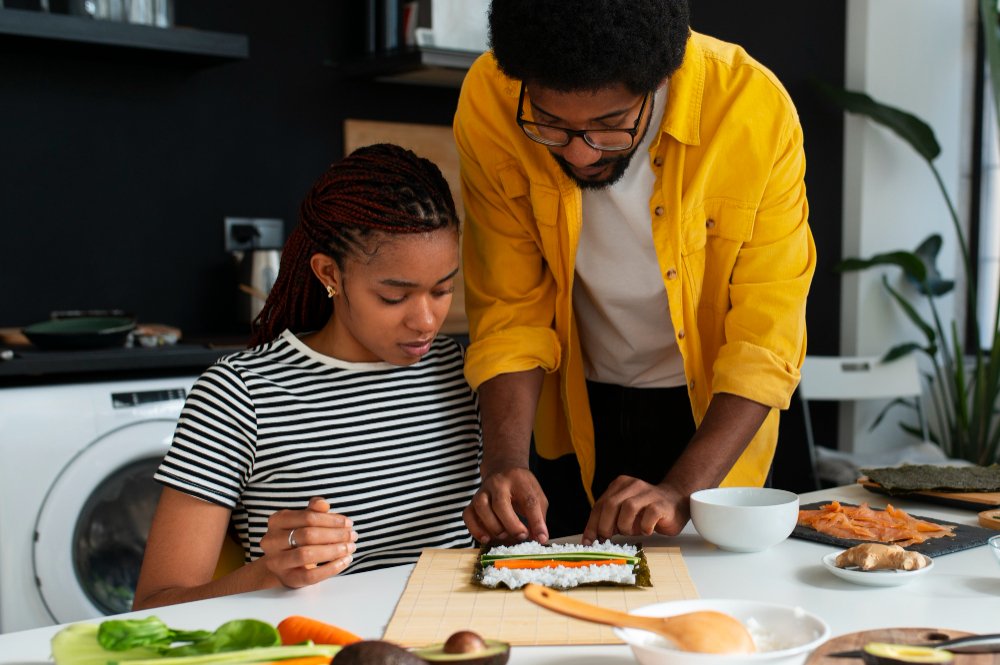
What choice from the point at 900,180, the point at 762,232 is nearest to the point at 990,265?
the point at 900,180

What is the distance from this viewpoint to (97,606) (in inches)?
108

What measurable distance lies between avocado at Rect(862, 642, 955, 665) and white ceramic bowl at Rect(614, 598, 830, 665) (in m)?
0.04

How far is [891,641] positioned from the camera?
971mm

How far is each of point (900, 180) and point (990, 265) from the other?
517 millimetres

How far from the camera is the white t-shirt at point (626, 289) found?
5.48ft

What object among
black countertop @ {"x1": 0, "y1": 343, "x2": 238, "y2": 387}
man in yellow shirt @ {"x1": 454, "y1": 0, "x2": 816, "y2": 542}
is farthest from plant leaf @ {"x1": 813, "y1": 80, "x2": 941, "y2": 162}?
man in yellow shirt @ {"x1": 454, "y1": 0, "x2": 816, "y2": 542}

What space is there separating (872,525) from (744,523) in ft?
0.72

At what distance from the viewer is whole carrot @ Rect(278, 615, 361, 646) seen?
3.09 feet

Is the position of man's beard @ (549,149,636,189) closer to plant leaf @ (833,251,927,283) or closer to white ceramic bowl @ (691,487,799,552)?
white ceramic bowl @ (691,487,799,552)

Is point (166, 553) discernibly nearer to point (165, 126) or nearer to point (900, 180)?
point (165, 126)

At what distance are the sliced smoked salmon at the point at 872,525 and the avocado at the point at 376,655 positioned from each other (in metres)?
0.76

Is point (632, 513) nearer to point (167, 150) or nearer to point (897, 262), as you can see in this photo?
point (167, 150)

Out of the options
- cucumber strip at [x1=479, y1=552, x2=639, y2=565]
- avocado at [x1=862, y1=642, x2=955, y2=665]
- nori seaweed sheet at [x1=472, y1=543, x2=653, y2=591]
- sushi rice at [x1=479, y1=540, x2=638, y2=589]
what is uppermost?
avocado at [x1=862, y1=642, x2=955, y2=665]

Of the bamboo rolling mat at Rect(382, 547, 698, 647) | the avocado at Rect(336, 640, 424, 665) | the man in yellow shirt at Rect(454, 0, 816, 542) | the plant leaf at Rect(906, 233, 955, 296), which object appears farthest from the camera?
the plant leaf at Rect(906, 233, 955, 296)
